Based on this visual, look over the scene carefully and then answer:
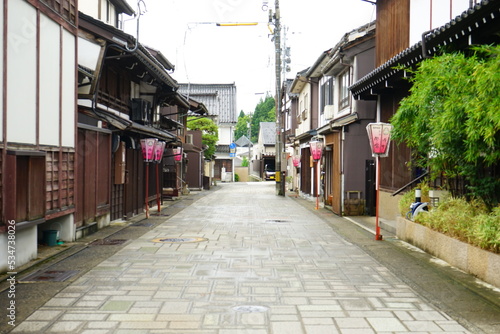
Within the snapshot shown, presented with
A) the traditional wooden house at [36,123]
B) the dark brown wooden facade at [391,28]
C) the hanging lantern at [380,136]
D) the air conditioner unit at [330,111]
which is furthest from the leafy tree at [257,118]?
the traditional wooden house at [36,123]

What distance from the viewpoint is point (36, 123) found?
10.1m

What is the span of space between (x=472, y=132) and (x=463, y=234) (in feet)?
8.75

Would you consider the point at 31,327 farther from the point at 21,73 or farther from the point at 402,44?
the point at 402,44

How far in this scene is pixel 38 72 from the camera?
1017cm

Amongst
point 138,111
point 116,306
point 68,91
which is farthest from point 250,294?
point 138,111

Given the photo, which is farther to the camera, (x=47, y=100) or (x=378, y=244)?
(x=378, y=244)

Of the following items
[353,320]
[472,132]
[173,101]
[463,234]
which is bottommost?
[353,320]

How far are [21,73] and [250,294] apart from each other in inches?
235

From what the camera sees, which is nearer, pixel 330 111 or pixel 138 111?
pixel 138 111

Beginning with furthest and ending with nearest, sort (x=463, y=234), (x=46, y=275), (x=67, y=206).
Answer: (x=67, y=206)
(x=463, y=234)
(x=46, y=275)

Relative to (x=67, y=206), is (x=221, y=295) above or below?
below

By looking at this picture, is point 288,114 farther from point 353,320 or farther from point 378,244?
point 353,320

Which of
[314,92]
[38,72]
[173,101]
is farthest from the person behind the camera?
[314,92]

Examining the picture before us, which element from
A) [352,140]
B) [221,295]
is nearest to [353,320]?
[221,295]
